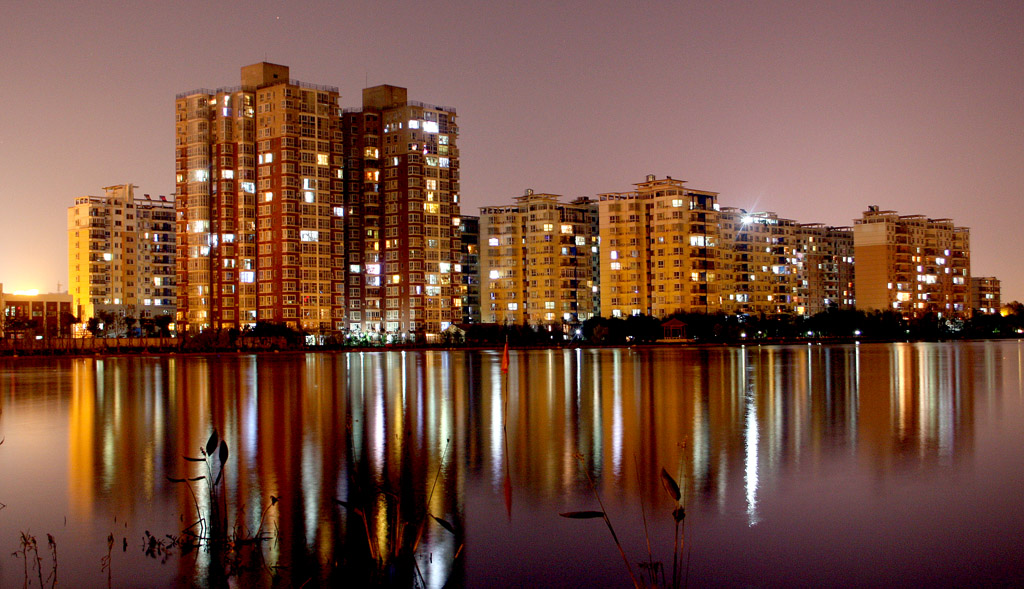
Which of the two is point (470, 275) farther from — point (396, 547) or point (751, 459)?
point (396, 547)

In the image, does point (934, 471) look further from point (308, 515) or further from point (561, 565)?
point (308, 515)

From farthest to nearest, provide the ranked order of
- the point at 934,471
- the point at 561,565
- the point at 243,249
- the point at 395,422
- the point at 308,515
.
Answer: the point at 243,249
the point at 395,422
the point at 934,471
the point at 308,515
the point at 561,565

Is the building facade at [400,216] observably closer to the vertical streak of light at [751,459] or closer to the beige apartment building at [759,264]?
the beige apartment building at [759,264]

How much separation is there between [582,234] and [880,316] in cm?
5289

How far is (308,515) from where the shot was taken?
13406 mm

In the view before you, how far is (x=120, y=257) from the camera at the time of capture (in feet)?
517

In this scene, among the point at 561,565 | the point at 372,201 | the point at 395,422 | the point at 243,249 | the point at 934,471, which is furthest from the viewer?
the point at 372,201

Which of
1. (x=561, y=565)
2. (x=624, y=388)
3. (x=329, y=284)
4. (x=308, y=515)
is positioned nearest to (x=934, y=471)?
(x=561, y=565)

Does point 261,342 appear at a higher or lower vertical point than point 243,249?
lower

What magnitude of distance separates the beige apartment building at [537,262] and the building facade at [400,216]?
51.8 feet

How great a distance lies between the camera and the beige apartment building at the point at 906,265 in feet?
586

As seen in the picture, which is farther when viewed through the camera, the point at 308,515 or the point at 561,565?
the point at 308,515

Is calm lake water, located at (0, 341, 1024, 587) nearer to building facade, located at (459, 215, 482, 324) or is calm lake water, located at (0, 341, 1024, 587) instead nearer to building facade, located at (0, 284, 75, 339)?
building facade, located at (0, 284, 75, 339)

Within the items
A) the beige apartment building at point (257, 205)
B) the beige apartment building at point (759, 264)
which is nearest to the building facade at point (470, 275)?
the beige apartment building at point (257, 205)
